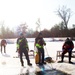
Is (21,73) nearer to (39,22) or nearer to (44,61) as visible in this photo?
(44,61)

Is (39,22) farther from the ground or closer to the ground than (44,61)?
farther from the ground

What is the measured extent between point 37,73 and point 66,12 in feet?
221

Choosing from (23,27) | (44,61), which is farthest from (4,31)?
(44,61)

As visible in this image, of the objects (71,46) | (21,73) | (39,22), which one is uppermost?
(39,22)

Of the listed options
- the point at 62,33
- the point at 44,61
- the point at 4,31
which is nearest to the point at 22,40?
the point at 44,61

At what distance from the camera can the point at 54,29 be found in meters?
77.3

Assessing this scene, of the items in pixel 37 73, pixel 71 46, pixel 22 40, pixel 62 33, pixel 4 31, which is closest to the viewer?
pixel 37 73

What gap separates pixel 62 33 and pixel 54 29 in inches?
241

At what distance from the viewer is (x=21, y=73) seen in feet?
34.5

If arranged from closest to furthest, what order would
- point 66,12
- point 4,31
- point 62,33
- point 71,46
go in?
point 71,46 < point 62,33 < point 66,12 < point 4,31

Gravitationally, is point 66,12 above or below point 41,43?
above

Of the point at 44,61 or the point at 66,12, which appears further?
the point at 66,12

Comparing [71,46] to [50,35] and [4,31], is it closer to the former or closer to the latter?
[50,35]

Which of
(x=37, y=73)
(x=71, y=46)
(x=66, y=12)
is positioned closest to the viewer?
(x=37, y=73)
